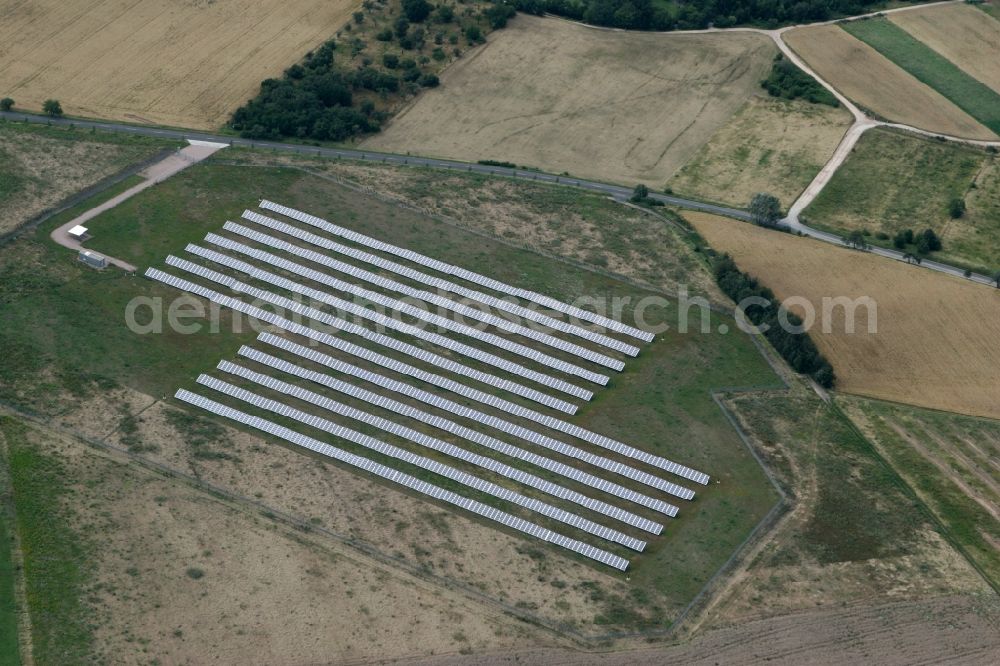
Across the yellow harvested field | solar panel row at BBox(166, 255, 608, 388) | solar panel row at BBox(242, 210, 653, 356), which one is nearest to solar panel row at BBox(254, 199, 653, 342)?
solar panel row at BBox(242, 210, 653, 356)

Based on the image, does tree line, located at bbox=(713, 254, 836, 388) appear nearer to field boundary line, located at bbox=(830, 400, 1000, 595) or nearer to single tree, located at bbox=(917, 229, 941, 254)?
field boundary line, located at bbox=(830, 400, 1000, 595)

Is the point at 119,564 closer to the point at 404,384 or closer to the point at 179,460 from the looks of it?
the point at 179,460

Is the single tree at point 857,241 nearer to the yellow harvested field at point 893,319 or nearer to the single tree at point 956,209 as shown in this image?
the yellow harvested field at point 893,319

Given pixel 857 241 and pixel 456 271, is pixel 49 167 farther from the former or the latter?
pixel 857 241

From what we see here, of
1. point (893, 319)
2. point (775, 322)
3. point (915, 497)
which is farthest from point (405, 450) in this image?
point (893, 319)

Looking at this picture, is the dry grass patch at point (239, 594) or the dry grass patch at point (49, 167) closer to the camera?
the dry grass patch at point (239, 594)

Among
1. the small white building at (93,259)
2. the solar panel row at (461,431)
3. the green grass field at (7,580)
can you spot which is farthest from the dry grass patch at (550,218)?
the green grass field at (7,580)
